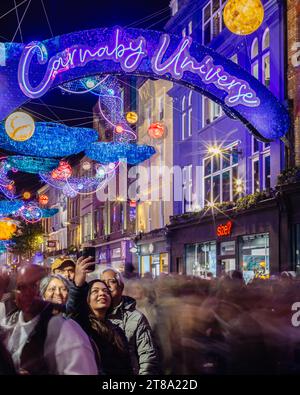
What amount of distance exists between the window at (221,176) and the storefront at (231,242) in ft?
2.98

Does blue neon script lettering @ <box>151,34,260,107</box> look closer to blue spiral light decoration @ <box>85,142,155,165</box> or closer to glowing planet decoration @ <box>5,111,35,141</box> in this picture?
glowing planet decoration @ <box>5,111,35,141</box>

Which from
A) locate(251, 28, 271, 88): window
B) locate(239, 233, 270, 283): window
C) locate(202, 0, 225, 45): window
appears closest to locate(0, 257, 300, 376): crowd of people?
locate(239, 233, 270, 283): window

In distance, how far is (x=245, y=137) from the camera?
1938 centimetres

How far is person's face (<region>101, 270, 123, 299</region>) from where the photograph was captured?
4773mm

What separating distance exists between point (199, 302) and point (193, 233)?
57.7 ft

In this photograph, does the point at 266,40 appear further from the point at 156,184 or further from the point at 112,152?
the point at 156,184

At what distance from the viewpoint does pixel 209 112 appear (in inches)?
895

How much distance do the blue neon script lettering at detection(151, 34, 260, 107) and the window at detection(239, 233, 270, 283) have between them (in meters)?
6.12

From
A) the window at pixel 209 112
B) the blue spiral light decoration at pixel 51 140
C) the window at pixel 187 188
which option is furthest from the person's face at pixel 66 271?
the window at pixel 187 188

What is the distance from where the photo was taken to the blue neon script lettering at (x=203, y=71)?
1177cm

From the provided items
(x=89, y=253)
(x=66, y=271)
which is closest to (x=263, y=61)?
(x=66, y=271)

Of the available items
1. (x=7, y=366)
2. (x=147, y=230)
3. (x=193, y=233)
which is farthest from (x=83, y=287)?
(x=147, y=230)

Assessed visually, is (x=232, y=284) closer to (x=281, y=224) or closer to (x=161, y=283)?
(x=161, y=283)

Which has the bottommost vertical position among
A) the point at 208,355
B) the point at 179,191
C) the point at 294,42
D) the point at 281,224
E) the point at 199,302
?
the point at 208,355
